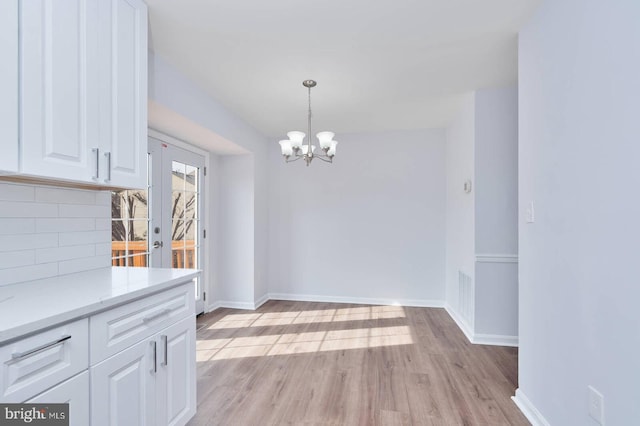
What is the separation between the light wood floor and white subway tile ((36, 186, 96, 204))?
4.82 feet

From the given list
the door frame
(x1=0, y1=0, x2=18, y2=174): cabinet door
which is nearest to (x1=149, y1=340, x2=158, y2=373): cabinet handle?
(x1=0, y1=0, x2=18, y2=174): cabinet door

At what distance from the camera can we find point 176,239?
3.53 m

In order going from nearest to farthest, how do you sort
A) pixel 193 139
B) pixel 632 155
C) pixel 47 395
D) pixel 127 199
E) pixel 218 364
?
pixel 47 395
pixel 632 155
pixel 218 364
pixel 127 199
pixel 193 139

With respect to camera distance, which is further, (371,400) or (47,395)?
(371,400)

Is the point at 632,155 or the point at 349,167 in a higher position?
the point at 349,167

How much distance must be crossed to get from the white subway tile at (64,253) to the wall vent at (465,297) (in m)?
3.24

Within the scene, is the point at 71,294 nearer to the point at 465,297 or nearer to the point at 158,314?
the point at 158,314

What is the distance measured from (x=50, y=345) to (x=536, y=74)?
2648 mm

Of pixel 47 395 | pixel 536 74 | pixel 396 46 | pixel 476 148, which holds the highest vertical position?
pixel 396 46

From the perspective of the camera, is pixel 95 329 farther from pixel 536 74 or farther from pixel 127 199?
pixel 536 74

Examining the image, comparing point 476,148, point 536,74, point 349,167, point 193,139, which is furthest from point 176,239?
point 536,74

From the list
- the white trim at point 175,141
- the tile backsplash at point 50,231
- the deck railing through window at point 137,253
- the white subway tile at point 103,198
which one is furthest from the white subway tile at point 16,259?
the white trim at point 175,141

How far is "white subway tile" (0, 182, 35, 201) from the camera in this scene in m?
1.42

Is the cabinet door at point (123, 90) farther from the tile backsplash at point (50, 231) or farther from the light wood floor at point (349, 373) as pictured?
the light wood floor at point (349, 373)
